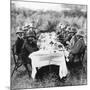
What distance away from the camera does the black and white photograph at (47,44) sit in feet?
8.47

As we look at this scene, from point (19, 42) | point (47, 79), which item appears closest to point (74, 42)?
point (47, 79)

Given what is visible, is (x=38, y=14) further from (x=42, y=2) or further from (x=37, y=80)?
(x=37, y=80)

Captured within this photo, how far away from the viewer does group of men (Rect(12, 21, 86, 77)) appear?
2602mm

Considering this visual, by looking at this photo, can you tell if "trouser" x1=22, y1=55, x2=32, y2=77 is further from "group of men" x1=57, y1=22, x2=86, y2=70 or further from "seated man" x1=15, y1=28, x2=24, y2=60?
"group of men" x1=57, y1=22, x2=86, y2=70

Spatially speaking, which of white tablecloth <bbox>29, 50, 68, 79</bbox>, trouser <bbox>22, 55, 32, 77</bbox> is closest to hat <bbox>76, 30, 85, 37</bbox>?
white tablecloth <bbox>29, 50, 68, 79</bbox>

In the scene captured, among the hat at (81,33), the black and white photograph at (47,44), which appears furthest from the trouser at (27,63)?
the hat at (81,33)

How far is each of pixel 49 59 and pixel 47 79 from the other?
0.81 feet

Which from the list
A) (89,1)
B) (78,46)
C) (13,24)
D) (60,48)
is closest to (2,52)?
(13,24)

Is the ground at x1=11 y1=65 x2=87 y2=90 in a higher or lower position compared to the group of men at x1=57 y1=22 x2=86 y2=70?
lower

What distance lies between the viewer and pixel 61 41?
2.74 m

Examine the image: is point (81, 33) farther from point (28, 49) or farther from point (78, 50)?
point (28, 49)

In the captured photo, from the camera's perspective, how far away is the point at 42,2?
2.67 meters

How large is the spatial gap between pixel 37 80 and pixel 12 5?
943mm

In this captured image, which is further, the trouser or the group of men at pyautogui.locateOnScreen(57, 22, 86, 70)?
the group of men at pyautogui.locateOnScreen(57, 22, 86, 70)
